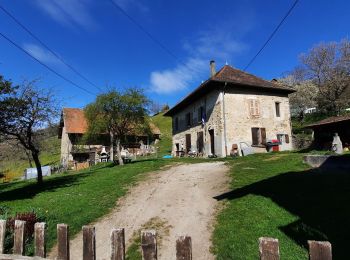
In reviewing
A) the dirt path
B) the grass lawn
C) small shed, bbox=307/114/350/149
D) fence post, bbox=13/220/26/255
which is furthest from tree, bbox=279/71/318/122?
fence post, bbox=13/220/26/255

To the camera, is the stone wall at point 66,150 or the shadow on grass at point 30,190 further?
the stone wall at point 66,150

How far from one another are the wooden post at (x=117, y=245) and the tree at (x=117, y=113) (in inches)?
818

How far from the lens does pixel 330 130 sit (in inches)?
877

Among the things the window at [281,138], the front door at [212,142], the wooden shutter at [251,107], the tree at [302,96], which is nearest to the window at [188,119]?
the front door at [212,142]

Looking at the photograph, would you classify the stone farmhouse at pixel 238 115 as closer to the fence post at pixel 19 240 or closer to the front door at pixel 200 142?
the front door at pixel 200 142

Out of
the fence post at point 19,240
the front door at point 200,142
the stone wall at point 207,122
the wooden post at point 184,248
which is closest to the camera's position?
the wooden post at point 184,248

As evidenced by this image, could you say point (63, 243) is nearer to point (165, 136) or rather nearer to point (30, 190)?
point (30, 190)

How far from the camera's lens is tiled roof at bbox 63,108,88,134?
4097 cm

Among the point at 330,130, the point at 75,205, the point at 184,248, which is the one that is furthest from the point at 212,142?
the point at 184,248

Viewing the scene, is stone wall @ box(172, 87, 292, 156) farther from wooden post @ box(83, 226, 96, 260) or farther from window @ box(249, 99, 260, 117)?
wooden post @ box(83, 226, 96, 260)

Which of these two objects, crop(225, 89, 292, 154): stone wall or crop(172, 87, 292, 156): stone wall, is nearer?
crop(172, 87, 292, 156): stone wall

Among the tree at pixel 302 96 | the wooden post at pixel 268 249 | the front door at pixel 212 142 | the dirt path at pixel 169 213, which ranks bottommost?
the dirt path at pixel 169 213

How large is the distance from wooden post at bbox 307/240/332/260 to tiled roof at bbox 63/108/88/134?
3998 centimetres

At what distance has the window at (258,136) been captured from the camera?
26.1m
